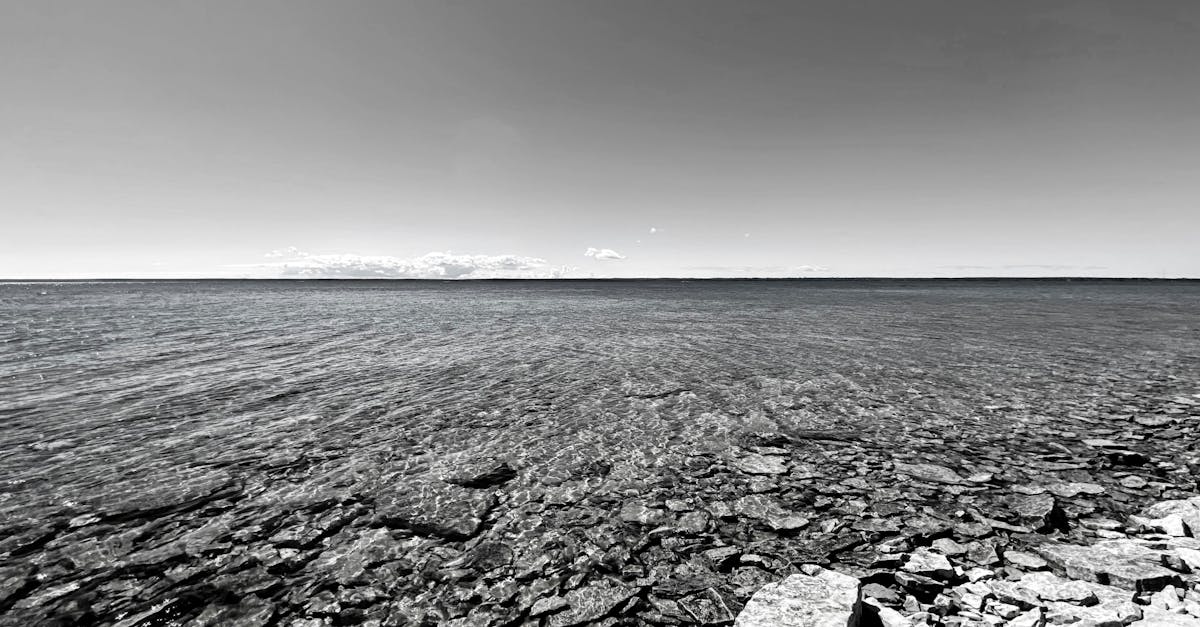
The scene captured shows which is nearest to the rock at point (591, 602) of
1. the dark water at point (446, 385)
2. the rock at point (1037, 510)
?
the dark water at point (446, 385)

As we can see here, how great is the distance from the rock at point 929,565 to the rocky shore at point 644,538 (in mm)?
36

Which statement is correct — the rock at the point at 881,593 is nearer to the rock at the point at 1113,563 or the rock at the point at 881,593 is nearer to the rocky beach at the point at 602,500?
the rocky beach at the point at 602,500

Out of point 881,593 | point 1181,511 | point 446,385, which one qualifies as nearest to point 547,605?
point 881,593

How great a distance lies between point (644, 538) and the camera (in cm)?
679

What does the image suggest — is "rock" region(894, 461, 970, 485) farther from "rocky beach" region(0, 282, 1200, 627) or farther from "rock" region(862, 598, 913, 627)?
"rock" region(862, 598, 913, 627)

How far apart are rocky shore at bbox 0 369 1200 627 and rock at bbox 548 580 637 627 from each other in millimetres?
28

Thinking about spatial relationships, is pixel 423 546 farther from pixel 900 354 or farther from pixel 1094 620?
pixel 900 354

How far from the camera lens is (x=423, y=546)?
6652 mm

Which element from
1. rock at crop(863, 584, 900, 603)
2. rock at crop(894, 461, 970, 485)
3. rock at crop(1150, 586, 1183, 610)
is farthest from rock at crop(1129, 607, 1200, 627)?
rock at crop(894, 461, 970, 485)

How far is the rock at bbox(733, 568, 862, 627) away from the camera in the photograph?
448cm

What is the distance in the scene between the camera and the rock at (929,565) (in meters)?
5.73

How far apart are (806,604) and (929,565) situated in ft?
7.89

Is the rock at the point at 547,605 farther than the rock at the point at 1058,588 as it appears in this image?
Yes

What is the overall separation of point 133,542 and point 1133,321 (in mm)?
62336
